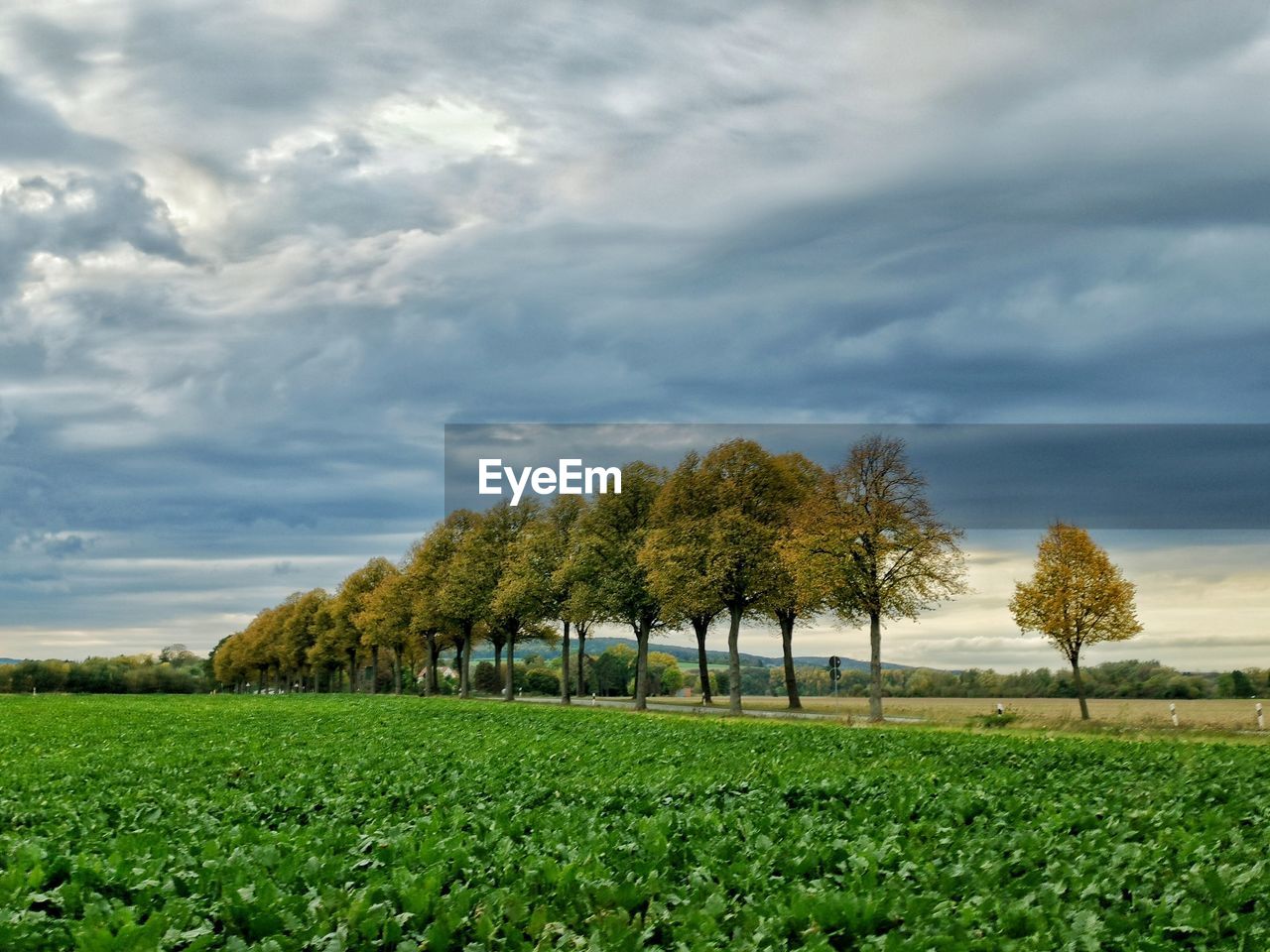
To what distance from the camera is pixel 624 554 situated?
61.7 meters

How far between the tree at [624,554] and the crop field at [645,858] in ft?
139

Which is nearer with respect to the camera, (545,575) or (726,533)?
(726,533)

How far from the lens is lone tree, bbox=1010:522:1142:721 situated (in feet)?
173

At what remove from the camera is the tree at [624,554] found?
202 ft

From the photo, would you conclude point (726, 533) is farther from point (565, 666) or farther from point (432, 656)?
point (432, 656)

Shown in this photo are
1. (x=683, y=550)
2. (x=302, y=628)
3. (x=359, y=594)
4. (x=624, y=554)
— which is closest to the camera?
(x=683, y=550)

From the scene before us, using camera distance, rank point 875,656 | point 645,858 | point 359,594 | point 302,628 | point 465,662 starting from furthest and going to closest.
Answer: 1. point 302,628
2. point 359,594
3. point 465,662
4. point 875,656
5. point 645,858

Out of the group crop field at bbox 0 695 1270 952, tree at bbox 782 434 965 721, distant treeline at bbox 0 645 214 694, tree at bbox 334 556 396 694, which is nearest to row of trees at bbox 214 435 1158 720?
tree at bbox 782 434 965 721

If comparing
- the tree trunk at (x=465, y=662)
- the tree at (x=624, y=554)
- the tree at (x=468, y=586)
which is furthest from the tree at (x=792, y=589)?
the tree trunk at (x=465, y=662)

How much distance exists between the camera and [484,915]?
710cm

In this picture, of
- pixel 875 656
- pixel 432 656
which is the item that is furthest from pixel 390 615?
pixel 875 656

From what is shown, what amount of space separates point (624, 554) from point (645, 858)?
172 ft

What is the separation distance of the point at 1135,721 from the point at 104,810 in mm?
38051

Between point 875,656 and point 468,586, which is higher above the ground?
point 468,586
